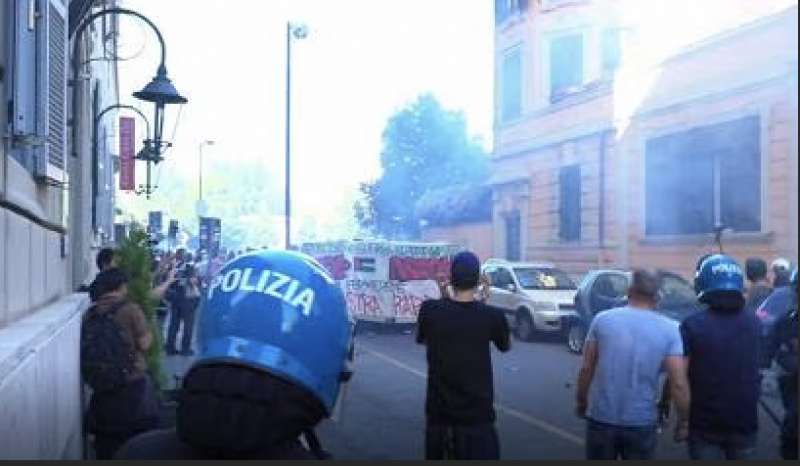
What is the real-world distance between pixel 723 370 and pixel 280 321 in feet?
8.60

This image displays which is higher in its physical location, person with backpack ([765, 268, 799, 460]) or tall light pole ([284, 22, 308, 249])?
tall light pole ([284, 22, 308, 249])

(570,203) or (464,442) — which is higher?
(570,203)

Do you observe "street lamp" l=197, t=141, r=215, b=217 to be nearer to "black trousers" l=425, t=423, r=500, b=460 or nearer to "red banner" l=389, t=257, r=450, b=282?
"black trousers" l=425, t=423, r=500, b=460

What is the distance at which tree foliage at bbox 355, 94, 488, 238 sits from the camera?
556cm

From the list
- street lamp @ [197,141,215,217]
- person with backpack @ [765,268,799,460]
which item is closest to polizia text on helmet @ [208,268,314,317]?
person with backpack @ [765,268,799,460]

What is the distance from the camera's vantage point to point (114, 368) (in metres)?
3.98

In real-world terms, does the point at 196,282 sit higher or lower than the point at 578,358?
higher

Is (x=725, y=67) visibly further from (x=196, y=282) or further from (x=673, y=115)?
(x=196, y=282)

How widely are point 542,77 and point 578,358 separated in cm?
453

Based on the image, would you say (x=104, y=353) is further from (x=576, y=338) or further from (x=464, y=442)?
(x=576, y=338)

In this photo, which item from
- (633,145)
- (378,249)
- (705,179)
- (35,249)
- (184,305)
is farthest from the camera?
(378,249)

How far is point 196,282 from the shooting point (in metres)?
11.4

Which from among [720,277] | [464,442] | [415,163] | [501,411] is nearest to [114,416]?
[464,442]

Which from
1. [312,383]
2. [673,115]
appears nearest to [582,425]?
[673,115]
